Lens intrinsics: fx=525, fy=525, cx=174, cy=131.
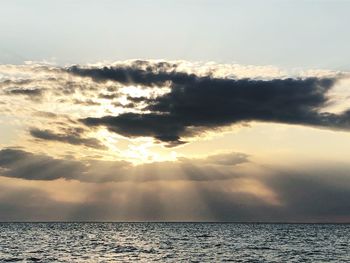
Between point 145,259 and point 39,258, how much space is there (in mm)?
14786

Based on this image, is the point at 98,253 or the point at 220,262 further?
the point at 98,253

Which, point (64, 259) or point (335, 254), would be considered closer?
point (64, 259)

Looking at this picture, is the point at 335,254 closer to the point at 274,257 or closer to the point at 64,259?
the point at 274,257

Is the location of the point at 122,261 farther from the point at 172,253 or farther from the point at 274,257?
the point at 274,257

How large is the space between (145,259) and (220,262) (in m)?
10.9

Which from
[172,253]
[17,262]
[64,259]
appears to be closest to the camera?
[17,262]

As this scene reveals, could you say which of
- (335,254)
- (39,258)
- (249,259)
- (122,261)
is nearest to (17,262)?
(39,258)

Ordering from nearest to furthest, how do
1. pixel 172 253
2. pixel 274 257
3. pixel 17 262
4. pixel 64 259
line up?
pixel 17 262 < pixel 64 259 < pixel 274 257 < pixel 172 253

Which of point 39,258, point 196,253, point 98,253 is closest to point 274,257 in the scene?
point 196,253

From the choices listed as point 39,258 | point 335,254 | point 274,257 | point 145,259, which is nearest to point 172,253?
point 145,259

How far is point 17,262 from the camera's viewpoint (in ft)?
222

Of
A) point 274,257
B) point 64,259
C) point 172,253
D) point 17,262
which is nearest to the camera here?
point 17,262

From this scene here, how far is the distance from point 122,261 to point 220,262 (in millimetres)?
12920

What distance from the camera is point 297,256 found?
8106cm
